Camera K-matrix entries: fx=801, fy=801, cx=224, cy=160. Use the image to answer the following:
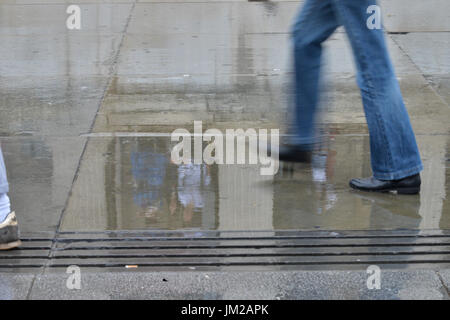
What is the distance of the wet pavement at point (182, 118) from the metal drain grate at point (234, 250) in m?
0.10

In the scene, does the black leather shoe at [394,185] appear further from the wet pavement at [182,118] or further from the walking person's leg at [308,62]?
the walking person's leg at [308,62]

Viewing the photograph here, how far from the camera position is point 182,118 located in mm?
5445

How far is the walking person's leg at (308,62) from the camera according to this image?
4113 millimetres

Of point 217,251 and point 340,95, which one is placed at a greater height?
point 340,95

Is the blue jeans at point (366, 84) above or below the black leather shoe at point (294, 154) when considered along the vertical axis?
above

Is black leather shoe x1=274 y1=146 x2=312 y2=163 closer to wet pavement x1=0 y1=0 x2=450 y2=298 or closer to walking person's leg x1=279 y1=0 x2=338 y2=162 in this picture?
walking person's leg x1=279 y1=0 x2=338 y2=162

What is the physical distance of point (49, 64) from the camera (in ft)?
22.4

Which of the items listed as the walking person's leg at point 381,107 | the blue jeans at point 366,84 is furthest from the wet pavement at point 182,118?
the blue jeans at point 366,84

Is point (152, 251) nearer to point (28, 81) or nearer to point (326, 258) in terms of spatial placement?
point (326, 258)

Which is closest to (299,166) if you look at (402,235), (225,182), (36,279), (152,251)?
(225,182)

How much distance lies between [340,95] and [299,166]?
1.51 metres

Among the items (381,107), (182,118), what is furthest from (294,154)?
(182,118)

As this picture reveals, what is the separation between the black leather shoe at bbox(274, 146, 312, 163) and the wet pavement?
19 centimetres

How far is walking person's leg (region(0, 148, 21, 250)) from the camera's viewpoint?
3564mm
